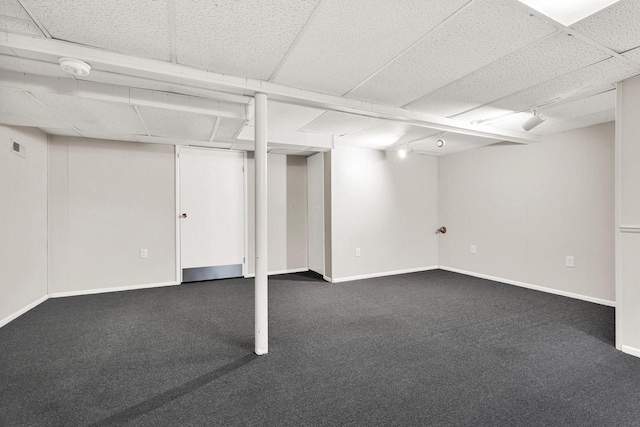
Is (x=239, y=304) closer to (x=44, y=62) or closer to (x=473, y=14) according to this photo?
(x=44, y=62)

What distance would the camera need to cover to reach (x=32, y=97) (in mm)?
2389

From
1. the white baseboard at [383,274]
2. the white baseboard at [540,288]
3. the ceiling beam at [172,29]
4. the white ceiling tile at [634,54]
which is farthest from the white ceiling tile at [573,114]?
the ceiling beam at [172,29]

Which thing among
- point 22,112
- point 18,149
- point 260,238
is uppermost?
point 22,112

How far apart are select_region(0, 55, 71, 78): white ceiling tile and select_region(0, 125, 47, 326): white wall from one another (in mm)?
1340

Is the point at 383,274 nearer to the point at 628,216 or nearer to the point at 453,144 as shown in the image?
the point at 453,144

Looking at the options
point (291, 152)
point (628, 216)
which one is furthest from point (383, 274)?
point (628, 216)

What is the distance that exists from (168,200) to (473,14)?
173 inches

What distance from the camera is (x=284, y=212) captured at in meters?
5.33

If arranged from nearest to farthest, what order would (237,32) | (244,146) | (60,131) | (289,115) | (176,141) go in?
(237,32)
(289,115)
(60,131)
(176,141)
(244,146)

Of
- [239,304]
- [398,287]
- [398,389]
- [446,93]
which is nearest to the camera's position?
[398,389]

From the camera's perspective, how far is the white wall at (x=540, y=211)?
367 centimetres

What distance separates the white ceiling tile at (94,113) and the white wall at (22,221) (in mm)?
700

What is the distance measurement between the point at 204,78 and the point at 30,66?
116cm

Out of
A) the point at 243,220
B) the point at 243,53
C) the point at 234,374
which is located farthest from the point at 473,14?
the point at 243,220
